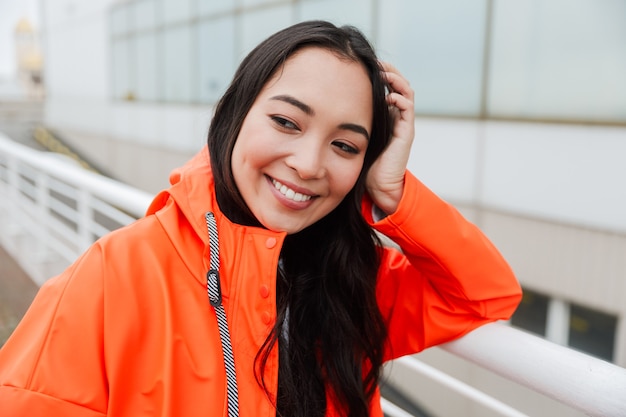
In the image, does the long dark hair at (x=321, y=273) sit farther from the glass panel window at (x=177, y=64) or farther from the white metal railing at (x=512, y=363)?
the glass panel window at (x=177, y=64)

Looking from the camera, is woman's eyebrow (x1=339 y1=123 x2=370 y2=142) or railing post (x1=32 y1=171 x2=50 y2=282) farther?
railing post (x1=32 y1=171 x2=50 y2=282)

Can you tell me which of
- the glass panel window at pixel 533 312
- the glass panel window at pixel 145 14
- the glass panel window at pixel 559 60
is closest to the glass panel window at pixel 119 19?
the glass panel window at pixel 145 14

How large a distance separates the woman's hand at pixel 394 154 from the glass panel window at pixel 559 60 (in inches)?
156

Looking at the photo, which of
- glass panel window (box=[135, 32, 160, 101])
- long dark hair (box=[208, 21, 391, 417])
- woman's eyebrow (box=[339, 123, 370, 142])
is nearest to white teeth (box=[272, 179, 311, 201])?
long dark hair (box=[208, 21, 391, 417])

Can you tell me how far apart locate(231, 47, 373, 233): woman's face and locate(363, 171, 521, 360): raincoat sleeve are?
0.18 m

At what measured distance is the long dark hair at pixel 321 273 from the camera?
1435mm

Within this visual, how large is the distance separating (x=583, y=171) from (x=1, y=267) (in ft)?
16.2

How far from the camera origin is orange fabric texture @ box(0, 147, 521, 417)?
1152 millimetres

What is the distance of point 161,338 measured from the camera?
1.24 m

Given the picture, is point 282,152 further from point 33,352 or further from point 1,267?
point 1,267

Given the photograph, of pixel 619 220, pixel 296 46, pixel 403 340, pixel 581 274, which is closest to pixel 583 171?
pixel 619 220

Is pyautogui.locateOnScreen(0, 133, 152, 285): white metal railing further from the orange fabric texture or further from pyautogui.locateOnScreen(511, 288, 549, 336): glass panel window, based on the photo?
pyautogui.locateOnScreen(511, 288, 549, 336): glass panel window

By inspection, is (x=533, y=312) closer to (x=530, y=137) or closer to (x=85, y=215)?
(x=530, y=137)

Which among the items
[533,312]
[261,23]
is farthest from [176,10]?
[533,312]
